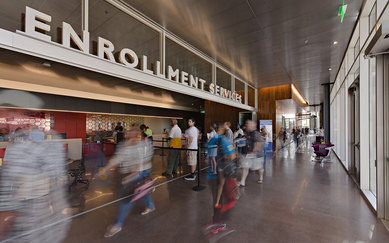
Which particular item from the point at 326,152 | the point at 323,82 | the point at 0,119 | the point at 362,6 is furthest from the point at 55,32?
the point at 323,82

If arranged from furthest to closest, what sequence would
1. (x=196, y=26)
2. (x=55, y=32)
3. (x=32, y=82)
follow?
(x=32, y=82) → (x=196, y=26) → (x=55, y=32)

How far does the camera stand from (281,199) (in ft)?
12.2

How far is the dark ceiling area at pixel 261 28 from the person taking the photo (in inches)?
156

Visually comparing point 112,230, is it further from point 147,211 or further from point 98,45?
point 98,45

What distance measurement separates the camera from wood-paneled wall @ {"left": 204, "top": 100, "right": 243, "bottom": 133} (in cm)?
1309

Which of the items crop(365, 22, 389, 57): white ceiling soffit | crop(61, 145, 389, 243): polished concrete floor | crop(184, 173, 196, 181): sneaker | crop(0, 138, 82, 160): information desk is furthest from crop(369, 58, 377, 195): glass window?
crop(0, 138, 82, 160): information desk

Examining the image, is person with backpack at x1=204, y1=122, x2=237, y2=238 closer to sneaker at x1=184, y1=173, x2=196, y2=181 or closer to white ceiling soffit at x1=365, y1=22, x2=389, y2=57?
sneaker at x1=184, y1=173, x2=196, y2=181

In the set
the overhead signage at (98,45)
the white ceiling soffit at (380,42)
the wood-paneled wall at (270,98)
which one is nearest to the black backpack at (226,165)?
the white ceiling soffit at (380,42)

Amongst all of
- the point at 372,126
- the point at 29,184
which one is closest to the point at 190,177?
the point at 29,184

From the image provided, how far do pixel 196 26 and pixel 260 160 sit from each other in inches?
157

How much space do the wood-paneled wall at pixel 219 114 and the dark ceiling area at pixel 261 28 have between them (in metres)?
5.86

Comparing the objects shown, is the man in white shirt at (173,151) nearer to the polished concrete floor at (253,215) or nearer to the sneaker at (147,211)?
the polished concrete floor at (253,215)

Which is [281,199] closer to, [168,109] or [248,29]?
[248,29]

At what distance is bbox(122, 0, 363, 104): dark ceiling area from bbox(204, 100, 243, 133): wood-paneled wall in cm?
586
